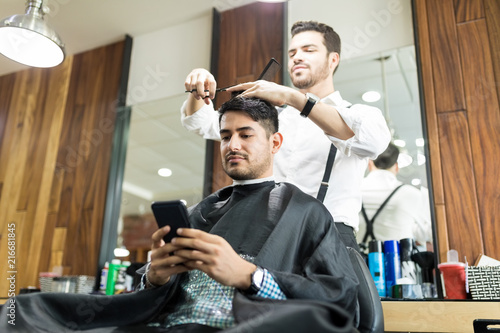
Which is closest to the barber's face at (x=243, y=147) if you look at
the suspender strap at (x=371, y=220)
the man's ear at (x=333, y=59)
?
the man's ear at (x=333, y=59)

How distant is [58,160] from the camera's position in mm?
4035

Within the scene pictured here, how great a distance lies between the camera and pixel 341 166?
6.59ft

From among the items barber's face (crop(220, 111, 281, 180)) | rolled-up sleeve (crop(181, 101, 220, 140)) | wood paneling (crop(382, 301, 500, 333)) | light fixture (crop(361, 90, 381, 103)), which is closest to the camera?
barber's face (crop(220, 111, 281, 180))

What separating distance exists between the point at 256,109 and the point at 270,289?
769 millimetres

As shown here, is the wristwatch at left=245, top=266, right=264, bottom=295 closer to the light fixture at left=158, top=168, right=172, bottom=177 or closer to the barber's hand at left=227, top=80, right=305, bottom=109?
the barber's hand at left=227, top=80, right=305, bottom=109

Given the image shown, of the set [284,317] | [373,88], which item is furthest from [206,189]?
[284,317]

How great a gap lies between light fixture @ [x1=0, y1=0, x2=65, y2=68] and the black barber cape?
1.91 metres

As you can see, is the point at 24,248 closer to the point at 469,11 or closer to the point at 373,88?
the point at 373,88

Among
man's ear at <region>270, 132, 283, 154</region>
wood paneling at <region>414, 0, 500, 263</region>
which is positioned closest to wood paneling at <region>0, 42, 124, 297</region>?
man's ear at <region>270, 132, 283, 154</region>

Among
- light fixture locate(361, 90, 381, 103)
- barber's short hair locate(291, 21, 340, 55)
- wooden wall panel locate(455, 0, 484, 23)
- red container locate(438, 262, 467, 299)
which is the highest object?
wooden wall panel locate(455, 0, 484, 23)

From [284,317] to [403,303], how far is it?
1.29 meters

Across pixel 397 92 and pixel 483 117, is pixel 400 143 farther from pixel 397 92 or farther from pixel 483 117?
pixel 483 117

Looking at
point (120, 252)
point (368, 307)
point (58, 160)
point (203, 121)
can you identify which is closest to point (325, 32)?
point (203, 121)

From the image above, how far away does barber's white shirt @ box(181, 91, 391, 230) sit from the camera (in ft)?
6.00
